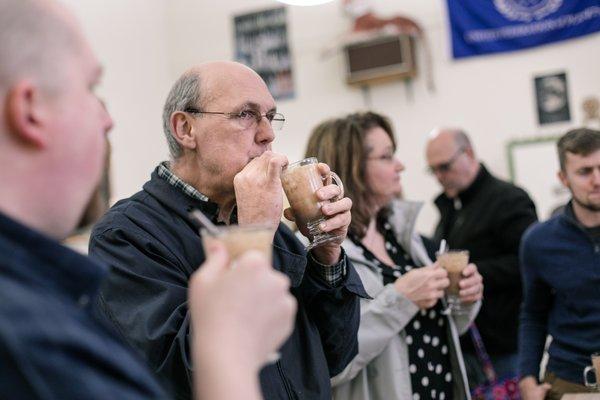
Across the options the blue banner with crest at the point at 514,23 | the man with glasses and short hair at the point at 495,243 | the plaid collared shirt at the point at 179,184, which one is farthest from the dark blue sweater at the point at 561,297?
the blue banner with crest at the point at 514,23

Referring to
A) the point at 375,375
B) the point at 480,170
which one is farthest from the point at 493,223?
the point at 375,375

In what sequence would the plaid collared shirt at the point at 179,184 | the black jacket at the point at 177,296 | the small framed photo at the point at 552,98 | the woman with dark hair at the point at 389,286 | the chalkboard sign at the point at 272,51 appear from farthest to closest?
the chalkboard sign at the point at 272,51
the small framed photo at the point at 552,98
the woman with dark hair at the point at 389,286
the plaid collared shirt at the point at 179,184
the black jacket at the point at 177,296

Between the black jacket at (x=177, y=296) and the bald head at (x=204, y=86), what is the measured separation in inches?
7.5

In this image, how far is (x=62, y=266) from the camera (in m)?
0.74

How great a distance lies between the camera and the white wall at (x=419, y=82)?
19.4 feet

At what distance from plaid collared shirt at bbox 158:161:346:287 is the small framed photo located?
4.75 metres

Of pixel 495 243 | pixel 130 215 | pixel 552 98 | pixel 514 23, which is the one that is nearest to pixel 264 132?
pixel 130 215

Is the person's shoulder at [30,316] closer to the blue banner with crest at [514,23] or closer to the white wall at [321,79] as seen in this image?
Result: the white wall at [321,79]

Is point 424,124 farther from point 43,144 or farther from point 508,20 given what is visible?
point 43,144

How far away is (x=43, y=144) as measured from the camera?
724 millimetres

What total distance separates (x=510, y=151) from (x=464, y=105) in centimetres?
63

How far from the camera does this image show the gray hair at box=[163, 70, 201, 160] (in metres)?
1.69

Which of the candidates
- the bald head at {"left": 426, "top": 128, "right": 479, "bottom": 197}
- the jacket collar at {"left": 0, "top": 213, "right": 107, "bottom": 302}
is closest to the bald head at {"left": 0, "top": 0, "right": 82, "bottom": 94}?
the jacket collar at {"left": 0, "top": 213, "right": 107, "bottom": 302}

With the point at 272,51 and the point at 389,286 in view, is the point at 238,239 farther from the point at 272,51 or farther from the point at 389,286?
the point at 272,51
